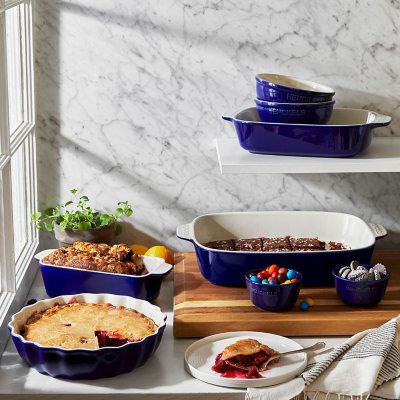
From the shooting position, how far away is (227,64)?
2346 millimetres

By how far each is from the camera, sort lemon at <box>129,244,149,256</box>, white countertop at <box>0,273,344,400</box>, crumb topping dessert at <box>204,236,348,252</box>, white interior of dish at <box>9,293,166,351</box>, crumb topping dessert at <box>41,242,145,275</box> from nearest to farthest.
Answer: white countertop at <box>0,273,344,400</box> < white interior of dish at <box>9,293,166,351</box> < crumb topping dessert at <box>41,242,145,275</box> < crumb topping dessert at <box>204,236,348,252</box> < lemon at <box>129,244,149,256</box>

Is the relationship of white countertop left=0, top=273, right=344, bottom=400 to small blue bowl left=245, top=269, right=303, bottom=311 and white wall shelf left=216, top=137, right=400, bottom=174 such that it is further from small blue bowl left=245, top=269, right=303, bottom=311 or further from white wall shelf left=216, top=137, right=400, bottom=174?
white wall shelf left=216, top=137, right=400, bottom=174

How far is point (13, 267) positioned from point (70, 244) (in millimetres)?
301

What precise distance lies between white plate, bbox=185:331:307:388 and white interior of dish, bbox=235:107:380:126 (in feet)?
2.03

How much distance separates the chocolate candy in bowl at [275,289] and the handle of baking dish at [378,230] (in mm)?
328

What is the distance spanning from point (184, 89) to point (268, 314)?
2.24ft

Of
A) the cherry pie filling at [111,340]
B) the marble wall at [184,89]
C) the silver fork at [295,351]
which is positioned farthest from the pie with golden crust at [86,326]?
the marble wall at [184,89]

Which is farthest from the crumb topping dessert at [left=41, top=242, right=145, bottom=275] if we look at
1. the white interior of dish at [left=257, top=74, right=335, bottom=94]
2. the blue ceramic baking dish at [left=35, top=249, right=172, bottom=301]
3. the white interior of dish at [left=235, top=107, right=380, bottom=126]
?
the white interior of dish at [left=257, top=74, right=335, bottom=94]

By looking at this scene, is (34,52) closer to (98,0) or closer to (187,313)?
(98,0)

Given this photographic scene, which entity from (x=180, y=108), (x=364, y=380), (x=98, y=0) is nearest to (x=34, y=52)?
(x=98, y=0)

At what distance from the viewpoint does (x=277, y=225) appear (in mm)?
2389

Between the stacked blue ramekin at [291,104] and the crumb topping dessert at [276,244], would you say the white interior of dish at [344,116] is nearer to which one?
the stacked blue ramekin at [291,104]

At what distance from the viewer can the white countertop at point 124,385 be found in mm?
1734

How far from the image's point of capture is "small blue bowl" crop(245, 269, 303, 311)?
2.00 meters
